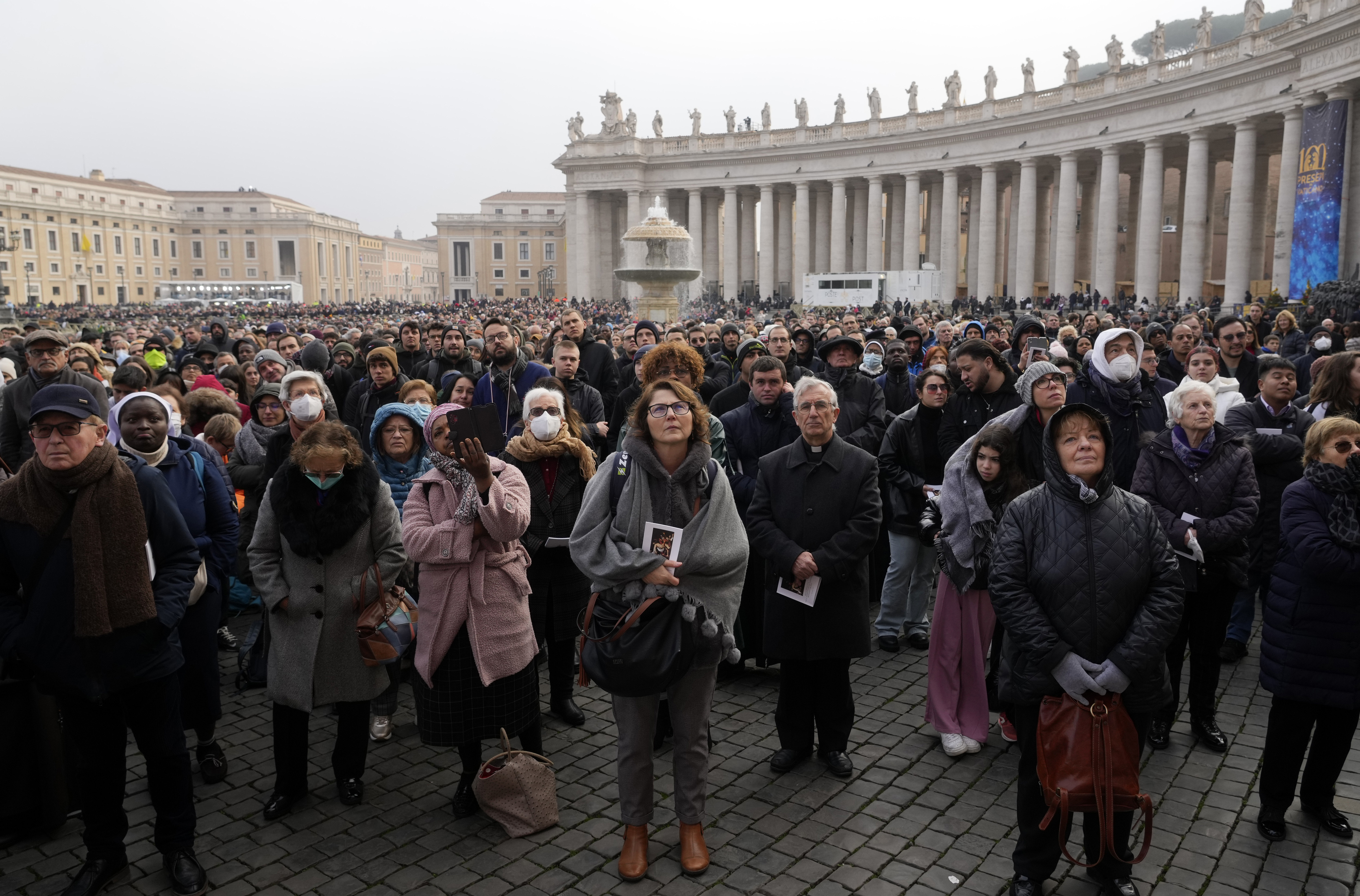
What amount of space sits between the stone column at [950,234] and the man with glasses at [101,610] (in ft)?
169

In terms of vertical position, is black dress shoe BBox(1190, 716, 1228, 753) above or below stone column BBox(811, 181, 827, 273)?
below

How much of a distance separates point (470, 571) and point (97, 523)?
1.69 metres

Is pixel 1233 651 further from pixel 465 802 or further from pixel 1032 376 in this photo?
pixel 465 802

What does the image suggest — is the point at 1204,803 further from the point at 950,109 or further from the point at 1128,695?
the point at 950,109

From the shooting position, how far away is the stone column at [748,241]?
6775 centimetres

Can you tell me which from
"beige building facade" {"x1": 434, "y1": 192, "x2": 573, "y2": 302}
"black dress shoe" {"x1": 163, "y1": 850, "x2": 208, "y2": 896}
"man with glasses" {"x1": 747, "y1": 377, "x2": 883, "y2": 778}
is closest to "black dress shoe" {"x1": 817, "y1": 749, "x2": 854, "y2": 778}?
"man with glasses" {"x1": 747, "y1": 377, "x2": 883, "y2": 778}

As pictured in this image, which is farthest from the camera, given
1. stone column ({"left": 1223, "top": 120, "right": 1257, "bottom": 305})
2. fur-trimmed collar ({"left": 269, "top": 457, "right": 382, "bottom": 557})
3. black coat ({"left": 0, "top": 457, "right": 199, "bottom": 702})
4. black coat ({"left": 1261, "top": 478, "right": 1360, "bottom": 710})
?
stone column ({"left": 1223, "top": 120, "right": 1257, "bottom": 305})

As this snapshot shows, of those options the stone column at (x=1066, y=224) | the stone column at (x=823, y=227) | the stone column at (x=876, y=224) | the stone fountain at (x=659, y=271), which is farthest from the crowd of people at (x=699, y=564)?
the stone column at (x=823, y=227)

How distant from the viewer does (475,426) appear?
4.48 metres

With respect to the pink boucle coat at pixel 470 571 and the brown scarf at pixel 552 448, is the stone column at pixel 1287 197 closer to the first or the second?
the brown scarf at pixel 552 448

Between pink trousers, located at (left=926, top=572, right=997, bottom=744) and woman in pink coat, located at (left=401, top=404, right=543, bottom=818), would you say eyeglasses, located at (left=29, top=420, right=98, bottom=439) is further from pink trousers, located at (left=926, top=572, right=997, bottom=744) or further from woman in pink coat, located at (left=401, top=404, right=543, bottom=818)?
pink trousers, located at (left=926, top=572, right=997, bottom=744)

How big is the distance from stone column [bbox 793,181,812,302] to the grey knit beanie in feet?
171

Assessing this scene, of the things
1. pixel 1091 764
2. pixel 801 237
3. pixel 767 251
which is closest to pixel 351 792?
pixel 1091 764

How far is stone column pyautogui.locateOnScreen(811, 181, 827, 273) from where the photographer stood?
6494 cm
